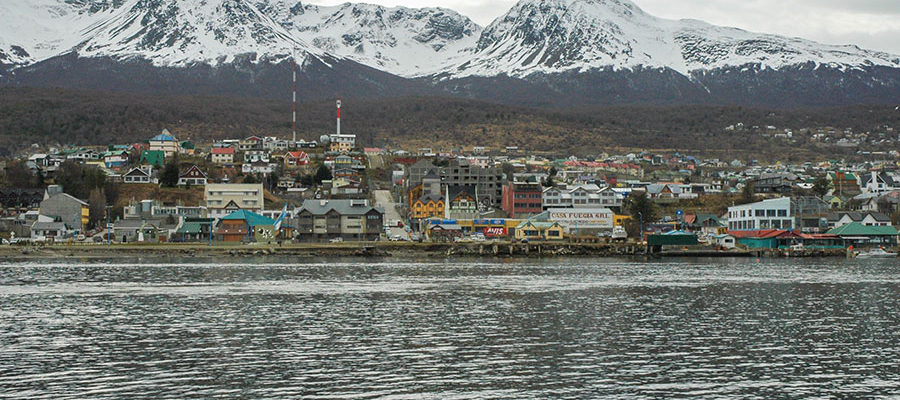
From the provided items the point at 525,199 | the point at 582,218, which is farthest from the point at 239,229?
the point at 582,218

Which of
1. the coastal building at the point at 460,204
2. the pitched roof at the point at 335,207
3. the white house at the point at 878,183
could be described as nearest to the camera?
the pitched roof at the point at 335,207

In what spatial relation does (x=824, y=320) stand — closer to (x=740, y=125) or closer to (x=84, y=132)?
(x=84, y=132)

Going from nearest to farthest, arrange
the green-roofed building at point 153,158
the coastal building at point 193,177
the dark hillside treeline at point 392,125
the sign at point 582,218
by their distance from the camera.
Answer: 1. the sign at point 582,218
2. the coastal building at point 193,177
3. the green-roofed building at point 153,158
4. the dark hillside treeline at point 392,125

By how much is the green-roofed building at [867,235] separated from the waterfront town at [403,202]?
0.36 feet

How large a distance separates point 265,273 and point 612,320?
84.5 ft

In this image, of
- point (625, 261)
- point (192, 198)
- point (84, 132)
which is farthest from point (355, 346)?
point (84, 132)

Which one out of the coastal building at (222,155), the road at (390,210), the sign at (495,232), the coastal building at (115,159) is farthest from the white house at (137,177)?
the sign at (495,232)

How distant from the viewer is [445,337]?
1059 inches

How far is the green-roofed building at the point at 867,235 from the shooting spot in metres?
75.6

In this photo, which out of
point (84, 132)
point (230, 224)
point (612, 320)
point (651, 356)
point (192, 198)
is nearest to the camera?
point (651, 356)

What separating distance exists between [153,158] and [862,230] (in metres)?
73.7

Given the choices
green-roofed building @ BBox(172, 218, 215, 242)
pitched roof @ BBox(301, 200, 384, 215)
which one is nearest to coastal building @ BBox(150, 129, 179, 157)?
green-roofed building @ BBox(172, 218, 215, 242)

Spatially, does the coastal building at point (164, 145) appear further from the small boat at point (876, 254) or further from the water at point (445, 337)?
the small boat at point (876, 254)

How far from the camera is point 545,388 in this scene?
791 inches
